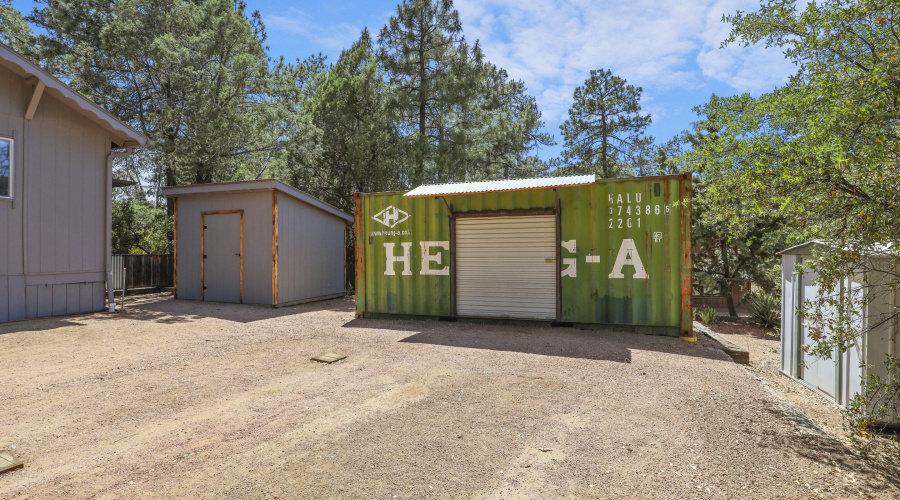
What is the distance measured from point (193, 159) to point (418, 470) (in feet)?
45.0

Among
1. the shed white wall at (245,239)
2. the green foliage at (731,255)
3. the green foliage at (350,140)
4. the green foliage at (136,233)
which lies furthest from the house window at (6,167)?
the green foliage at (731,255)

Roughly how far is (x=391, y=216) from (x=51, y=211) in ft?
19.4

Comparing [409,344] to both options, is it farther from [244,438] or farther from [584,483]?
[584,483]

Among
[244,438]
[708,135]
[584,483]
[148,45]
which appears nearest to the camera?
[584,483]

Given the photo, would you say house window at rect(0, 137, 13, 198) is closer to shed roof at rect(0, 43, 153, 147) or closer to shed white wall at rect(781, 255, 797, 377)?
shed roof at rect(0, 43, 153, 147)

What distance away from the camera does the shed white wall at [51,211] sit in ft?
24.5

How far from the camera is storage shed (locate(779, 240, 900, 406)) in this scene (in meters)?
3.48

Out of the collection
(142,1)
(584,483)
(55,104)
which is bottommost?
(584,483)

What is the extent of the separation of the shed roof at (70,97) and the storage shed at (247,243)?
70.8 inches

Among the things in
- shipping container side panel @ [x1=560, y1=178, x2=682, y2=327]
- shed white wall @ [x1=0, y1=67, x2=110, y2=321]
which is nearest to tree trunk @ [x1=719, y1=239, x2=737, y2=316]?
shipping container side panel @ [x1=560, y1=178, x2=682, y2=327]

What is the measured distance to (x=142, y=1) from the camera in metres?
13.7

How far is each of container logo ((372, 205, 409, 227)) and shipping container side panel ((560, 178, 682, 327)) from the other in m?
2.93

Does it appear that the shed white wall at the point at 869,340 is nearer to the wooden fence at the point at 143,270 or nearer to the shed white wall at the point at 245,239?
the shed white wall at the point at 245,239

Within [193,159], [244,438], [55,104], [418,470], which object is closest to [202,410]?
[244,438]
